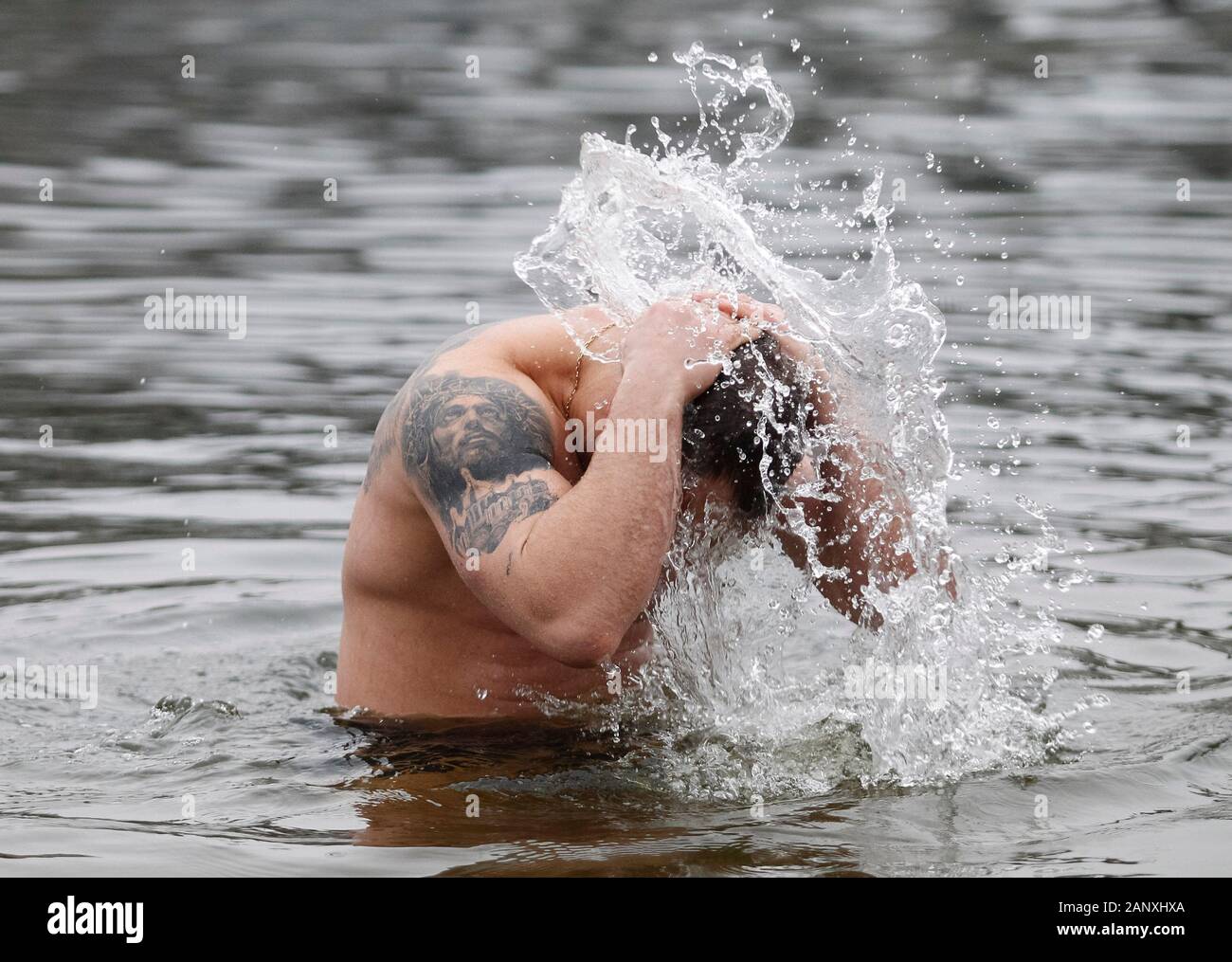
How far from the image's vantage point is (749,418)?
461cm

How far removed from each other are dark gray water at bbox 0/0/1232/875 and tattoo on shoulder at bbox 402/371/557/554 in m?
0.76

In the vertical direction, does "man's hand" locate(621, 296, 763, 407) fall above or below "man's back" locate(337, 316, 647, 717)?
above

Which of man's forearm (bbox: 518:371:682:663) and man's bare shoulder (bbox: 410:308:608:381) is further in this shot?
man's bare shoulder (bbox: 410:308:608:381)

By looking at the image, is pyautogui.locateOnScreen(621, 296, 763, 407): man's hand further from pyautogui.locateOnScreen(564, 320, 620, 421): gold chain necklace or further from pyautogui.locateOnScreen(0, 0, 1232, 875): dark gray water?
pyautogui.locateOnScreen(0, 0, 1232, 875): dark gray water

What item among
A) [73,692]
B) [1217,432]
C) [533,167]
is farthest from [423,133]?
[73,692]

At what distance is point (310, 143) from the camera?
16406 millimetres

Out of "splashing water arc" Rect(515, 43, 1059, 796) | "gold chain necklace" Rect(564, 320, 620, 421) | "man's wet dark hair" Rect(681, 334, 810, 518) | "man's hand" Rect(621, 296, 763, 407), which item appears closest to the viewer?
"man's hand" Rect(621, 296, 763, 407)

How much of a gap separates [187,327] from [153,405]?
1.82m

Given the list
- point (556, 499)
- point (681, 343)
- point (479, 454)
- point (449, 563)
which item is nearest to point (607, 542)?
point (556, 499)

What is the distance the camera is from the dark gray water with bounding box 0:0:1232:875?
451 centimetres

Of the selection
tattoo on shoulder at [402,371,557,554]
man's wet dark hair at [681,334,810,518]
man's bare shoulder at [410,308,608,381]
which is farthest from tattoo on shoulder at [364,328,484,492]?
man's wet dark hair at [681,334,810,518]

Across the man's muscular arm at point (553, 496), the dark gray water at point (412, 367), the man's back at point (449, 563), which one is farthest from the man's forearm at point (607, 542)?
the dark gray water at point (412, 367)

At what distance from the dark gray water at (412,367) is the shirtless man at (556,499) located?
0.83 ft

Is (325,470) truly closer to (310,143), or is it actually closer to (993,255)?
(993,255)
